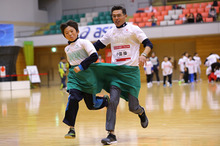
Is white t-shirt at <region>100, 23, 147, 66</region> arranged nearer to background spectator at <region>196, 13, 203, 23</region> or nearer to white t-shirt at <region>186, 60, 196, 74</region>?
white t-shirt at <region>186, 60, 196, 74</region>

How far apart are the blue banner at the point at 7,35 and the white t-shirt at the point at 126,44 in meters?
16.9

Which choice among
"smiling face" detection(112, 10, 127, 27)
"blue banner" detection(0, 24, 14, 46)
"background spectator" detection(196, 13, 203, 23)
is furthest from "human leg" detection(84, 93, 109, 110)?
"background spectator" detection(196, 13, 203, 23)

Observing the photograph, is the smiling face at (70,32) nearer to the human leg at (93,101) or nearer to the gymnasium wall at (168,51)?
the human leg at (93,101)

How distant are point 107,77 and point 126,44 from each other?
1.60 ft

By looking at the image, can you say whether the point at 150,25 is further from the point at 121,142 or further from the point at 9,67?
the point at 121,142

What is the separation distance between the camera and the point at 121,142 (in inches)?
162

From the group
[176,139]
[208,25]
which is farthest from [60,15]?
[176,139]

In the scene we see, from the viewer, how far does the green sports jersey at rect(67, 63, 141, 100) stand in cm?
421

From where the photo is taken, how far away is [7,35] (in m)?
20.1

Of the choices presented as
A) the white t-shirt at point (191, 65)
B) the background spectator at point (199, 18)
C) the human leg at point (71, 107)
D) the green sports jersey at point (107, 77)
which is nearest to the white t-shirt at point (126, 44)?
the green sports jersey at point (107, 77)

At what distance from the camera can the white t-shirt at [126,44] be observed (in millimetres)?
4246

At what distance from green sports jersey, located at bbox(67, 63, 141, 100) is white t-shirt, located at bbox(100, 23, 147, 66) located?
11 centimetres

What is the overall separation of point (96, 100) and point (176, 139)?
113cm

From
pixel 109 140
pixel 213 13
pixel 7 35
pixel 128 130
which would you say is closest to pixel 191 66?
pixel 213 13
